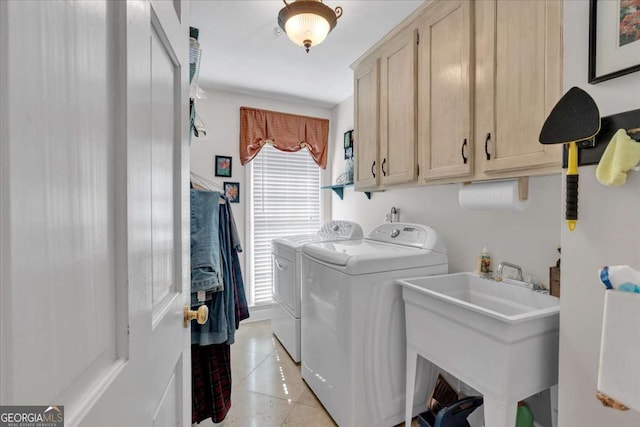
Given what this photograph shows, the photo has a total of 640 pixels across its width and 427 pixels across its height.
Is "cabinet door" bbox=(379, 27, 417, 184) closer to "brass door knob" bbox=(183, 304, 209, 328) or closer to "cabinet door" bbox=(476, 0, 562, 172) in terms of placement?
"cabinet door" bbox=(476, 0, 562, 172)

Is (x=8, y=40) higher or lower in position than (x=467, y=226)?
higher

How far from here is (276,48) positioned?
2363 millimetres

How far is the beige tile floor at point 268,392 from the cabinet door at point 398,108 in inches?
65.5

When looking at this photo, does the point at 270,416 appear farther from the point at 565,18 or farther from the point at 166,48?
the point at 565,18

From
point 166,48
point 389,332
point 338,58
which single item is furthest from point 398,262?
point 338,58

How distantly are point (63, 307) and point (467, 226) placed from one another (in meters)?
2.13

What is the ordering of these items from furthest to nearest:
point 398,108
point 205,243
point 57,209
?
point 398,108 → point 205,243 → point 57,209

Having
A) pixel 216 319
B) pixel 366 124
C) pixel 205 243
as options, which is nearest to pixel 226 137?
pixel 366 124

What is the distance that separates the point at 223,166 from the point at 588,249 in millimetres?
3129

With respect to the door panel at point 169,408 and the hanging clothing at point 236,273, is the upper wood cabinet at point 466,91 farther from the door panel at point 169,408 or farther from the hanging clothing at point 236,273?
the door panel at point 169,408

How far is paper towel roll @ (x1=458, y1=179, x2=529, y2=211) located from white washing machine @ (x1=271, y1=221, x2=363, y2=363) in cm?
109

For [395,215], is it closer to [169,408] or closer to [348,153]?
[348,153]

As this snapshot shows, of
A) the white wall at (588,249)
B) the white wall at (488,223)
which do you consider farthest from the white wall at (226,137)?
the white wall at (588,249)

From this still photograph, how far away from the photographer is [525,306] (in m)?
1.50
